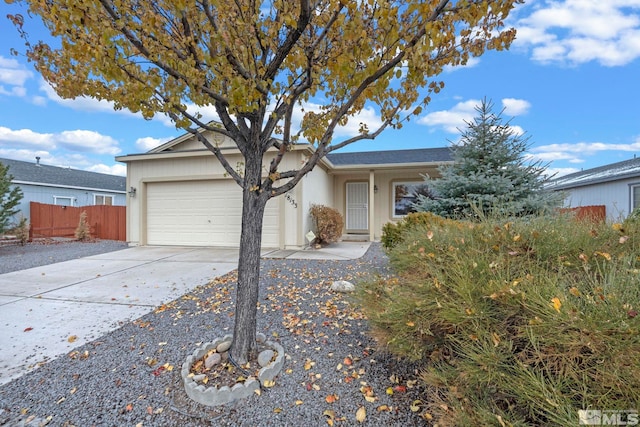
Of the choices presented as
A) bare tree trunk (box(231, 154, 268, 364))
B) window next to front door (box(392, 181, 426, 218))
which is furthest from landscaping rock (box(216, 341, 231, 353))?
window next to front door (box(392, 181, 426, 218))

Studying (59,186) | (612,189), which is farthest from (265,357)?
(59,186)

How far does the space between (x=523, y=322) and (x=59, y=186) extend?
22.9 metres

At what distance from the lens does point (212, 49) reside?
222 centimetres

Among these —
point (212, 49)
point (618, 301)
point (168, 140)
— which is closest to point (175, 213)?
point (168, 140)

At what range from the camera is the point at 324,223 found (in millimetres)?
9414

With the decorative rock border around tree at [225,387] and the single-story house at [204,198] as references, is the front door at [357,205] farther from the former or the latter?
the decorative rock border around tree at [225,387]

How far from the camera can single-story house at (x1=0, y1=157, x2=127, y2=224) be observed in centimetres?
1636

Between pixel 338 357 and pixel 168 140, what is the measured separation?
36.7ft

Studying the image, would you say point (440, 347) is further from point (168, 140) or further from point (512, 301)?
point (168, 140)

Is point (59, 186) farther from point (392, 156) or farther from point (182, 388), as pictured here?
point (182, 388)

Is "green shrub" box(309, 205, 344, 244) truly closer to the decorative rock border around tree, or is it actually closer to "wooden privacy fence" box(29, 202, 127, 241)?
the decorative rock border around tree

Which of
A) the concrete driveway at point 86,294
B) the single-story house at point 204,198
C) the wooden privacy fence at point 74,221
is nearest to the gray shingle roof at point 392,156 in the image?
the single-story house at point 204,198

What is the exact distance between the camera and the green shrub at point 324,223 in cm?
946

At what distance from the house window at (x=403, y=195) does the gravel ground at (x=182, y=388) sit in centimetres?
869
